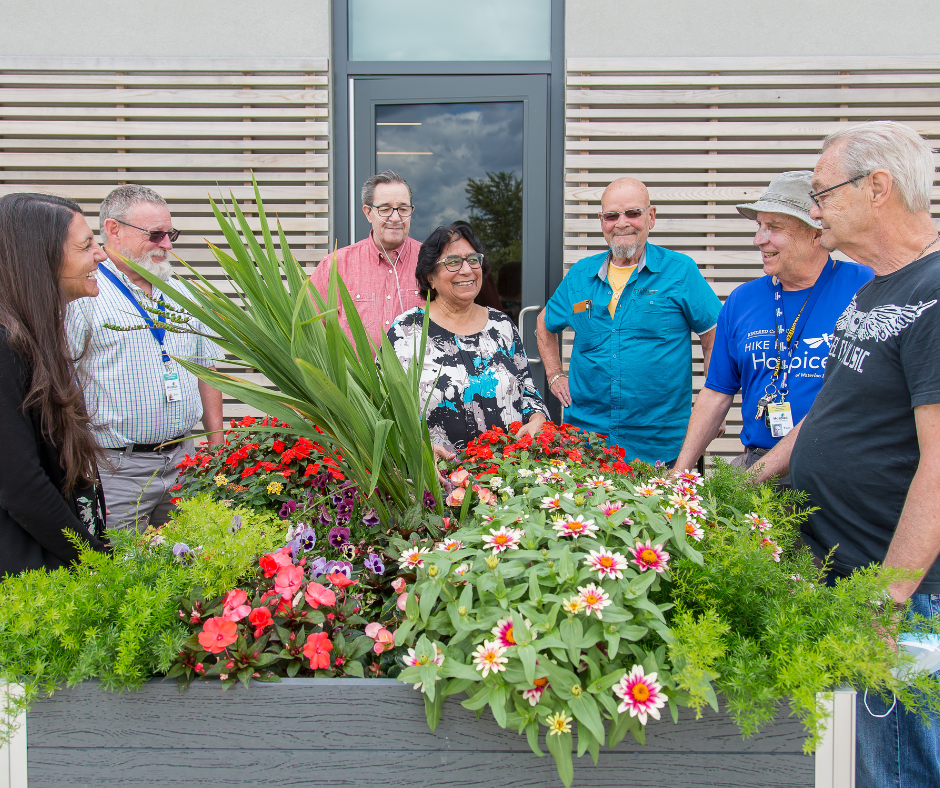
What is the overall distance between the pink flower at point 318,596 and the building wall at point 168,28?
3.61 m

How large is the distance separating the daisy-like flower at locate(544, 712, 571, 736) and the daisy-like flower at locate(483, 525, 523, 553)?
0.87 feet

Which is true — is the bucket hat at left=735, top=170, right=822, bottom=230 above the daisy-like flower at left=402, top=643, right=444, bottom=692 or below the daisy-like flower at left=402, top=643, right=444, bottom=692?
above

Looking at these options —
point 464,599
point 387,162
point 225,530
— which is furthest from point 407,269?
point 464,599

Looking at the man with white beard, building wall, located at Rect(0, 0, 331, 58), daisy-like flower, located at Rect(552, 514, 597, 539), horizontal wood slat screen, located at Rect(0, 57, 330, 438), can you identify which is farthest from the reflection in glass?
daisy-like flower, located at Rect(552, 514, 597, 539)

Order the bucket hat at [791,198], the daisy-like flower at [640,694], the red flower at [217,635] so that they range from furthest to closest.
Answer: the bucket hat at [791,198] → the red flower at [217,635] → the daisy-like flower at [640,694]

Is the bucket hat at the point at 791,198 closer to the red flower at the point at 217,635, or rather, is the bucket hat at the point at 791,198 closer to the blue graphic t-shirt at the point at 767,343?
the blue graphic t-shirt at the point at 767,343

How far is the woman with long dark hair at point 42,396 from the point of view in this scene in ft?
4.75

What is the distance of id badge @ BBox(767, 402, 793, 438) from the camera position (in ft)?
6.89

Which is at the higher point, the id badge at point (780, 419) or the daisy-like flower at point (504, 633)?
the id badge at point (780, 419)

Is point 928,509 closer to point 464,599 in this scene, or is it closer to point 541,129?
point 464,599

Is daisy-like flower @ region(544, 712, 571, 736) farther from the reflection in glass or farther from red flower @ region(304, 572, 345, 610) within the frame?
the reflection in glass

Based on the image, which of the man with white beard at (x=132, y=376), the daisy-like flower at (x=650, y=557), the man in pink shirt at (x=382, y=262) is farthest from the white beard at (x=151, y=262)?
the daisy-like flower at (x=650, y=557)

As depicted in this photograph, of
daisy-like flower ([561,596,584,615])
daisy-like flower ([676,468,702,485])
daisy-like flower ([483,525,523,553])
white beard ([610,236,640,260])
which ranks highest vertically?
white beard ([610,236,640,260])

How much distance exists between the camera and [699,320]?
116 inches
